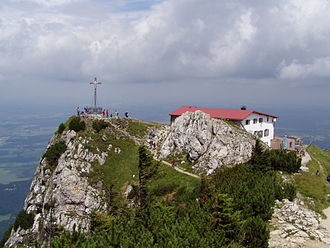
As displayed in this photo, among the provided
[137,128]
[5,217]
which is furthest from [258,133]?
[5,217]

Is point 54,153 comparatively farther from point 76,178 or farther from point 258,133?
point 258,133

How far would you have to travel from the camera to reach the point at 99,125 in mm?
62094

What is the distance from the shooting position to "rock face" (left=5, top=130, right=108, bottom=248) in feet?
154

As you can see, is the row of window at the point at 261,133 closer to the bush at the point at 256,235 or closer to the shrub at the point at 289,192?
the shrub at the point at 289,192

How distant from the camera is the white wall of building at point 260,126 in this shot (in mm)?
A: 64713

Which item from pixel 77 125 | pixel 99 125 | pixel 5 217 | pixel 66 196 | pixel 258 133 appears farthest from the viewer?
pixel 5 217

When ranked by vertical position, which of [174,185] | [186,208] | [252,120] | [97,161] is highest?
[252,120]

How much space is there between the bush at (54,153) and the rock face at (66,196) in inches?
58.0

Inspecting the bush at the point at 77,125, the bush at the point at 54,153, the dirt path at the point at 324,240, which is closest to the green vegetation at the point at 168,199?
the bush at the point at 54,153

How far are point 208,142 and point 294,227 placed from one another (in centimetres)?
2704

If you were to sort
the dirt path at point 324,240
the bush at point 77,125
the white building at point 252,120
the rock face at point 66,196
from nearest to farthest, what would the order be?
1. the dirt path at point 324,240
2. the rock face at point 66,196
3. the bush at point 77,125
4. the white building at point 252,120

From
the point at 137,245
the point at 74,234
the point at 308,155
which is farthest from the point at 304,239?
the point at 308,155

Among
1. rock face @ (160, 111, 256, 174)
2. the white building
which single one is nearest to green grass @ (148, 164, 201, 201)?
rock face @ (160, 111, 256, 174)

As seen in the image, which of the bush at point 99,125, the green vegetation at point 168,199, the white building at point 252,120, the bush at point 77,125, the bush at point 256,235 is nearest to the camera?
the green vegetation at point 168,199
